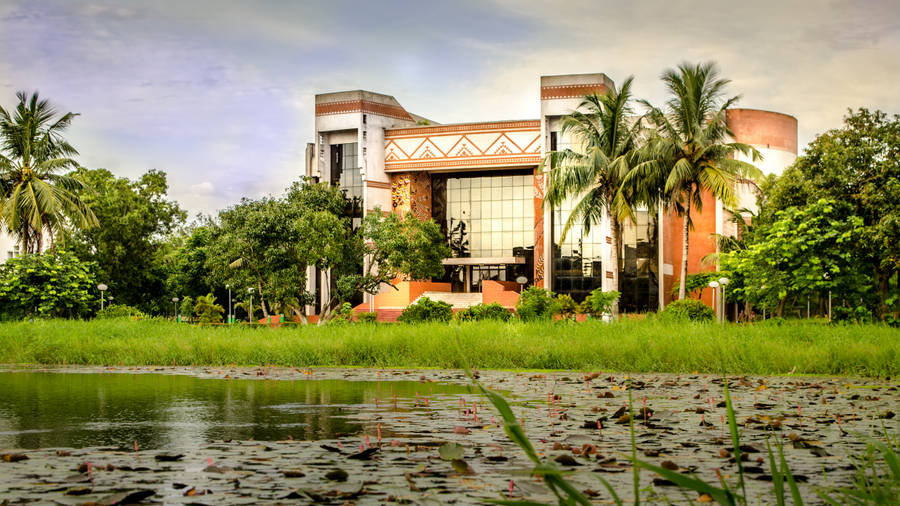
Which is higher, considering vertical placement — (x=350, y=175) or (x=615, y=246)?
(x=350, y=175)

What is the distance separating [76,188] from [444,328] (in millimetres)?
27212

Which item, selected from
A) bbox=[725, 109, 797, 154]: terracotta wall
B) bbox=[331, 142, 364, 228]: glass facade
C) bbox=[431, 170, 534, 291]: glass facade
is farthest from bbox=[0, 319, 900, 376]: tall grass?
bbox=[431, 170, 534, 291]: glass facade

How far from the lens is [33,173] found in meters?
35.6

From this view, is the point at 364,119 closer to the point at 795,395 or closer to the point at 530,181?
the point at 530,181

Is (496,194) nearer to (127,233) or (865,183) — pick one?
(127,233)

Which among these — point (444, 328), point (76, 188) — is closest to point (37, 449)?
point (444, 328)

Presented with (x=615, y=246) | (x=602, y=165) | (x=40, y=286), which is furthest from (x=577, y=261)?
(x=40, y=286)

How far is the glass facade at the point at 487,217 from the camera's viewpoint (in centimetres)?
5572

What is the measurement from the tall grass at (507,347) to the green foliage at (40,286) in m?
22.3

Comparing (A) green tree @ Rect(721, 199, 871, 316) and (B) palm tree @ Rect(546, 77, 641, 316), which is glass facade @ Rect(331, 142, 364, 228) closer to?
(B) palm tree @ Rect(546, 77, 641, 316)

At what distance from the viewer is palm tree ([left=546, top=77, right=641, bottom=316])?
104 ft

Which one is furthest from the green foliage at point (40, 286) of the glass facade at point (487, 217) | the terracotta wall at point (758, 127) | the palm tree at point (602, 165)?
the terracotta wall at point (758, 127)

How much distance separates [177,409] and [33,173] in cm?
3030

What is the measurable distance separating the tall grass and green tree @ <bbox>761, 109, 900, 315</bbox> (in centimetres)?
1476
